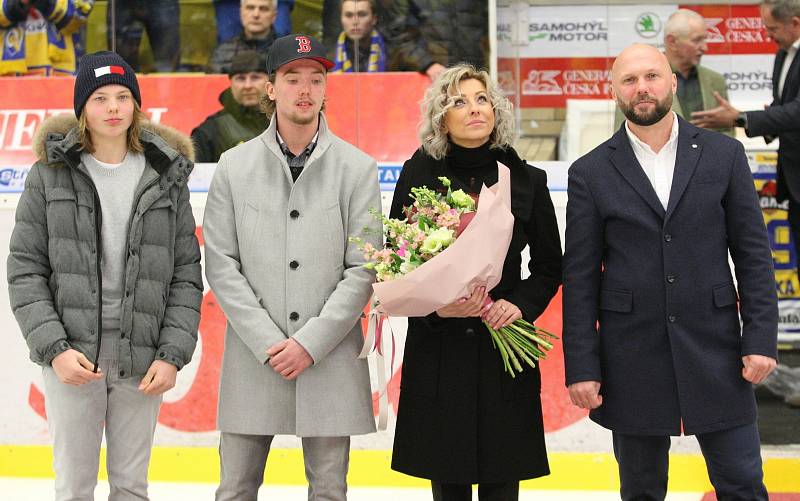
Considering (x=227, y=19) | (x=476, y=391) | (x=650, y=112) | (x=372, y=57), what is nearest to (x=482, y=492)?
(x=476, y=391)

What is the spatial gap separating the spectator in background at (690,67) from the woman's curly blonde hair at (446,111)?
6.15ft

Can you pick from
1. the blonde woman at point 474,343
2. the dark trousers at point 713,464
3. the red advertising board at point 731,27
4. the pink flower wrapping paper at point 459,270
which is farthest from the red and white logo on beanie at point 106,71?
the red advertising board at point 731,27

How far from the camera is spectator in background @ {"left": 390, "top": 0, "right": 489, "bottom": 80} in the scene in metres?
5.16

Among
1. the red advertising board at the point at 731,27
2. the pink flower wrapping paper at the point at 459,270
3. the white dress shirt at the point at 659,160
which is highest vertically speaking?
the red advertising board at the point at 731,27

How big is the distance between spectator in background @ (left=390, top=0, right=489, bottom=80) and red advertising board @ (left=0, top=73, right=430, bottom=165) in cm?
9

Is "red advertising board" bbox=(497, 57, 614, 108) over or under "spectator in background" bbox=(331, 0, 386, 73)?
under

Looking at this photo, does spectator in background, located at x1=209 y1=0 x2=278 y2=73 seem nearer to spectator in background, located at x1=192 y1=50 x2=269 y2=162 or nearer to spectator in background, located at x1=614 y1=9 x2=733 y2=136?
spectator in background, located at x1=192 y1=50 x2=269 y2=162

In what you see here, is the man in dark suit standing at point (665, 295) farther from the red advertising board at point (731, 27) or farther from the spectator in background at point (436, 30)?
the red advertising board at point (731, 27)

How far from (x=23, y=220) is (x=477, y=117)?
1331mm

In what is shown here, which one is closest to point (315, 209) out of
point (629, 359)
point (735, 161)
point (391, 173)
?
point (629, 359)

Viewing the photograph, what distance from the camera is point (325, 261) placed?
3105mm

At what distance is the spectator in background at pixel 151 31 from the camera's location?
5.34 metres

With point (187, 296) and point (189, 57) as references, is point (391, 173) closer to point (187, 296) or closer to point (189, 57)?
point (189, 57)

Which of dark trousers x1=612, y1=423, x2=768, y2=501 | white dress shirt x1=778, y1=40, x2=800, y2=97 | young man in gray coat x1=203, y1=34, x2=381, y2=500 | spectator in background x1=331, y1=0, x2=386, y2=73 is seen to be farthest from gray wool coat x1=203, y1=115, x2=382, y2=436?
white dress shirt x1=778, y1=40, x2=800, y2=97
